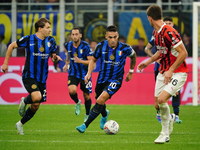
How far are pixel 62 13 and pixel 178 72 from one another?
1261 centimetres

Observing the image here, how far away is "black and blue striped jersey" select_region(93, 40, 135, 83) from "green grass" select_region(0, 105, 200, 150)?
109 centimetres

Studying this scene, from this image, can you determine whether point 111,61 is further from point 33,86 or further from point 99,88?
point 33,86

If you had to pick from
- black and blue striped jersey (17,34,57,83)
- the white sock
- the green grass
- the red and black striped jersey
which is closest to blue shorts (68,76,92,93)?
the green grass

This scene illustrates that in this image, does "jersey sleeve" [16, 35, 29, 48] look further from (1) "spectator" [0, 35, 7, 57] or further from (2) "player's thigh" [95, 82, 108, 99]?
(1) "spectator" [0, 35, 7, 57]


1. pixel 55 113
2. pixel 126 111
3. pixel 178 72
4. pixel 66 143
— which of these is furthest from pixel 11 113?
pixel 178 72

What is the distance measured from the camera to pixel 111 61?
31.2 feet

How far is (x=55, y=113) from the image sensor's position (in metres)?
13.9

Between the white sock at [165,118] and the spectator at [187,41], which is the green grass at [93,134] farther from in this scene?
the spectator at [187,41]

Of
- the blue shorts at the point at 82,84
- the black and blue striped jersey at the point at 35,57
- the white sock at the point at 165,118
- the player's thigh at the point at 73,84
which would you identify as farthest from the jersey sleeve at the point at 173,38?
the player's thigh at the point at 73,84

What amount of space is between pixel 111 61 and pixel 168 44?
2073 millimetres

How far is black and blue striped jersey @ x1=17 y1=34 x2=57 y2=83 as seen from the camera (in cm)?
918

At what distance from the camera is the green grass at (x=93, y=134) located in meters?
7.45

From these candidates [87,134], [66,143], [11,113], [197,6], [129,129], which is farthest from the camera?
[197,6]

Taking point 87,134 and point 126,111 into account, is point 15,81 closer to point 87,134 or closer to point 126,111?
point 126,111
